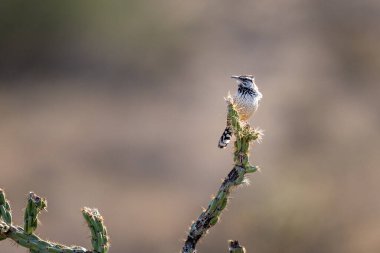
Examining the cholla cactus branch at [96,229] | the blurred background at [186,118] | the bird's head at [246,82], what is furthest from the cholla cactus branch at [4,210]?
the blurred background at [186,118]

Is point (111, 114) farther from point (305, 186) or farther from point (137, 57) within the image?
point (305, 186)

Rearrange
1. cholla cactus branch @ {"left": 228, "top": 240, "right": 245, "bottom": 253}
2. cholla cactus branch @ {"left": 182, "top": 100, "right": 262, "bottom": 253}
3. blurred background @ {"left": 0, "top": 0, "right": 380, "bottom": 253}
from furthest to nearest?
blurred background @ {"left": 0, "top": 0, "right": 380, "bottom": 253} → cholla cactus branch @ {"left": 182, "top": 100, "right": 262, "bottom": 253} → cholla cactus branch @ {"left": 228, "top": 240, "right": 245, "bottom": 253}

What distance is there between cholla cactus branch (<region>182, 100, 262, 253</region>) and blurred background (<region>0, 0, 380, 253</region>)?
7370 mm

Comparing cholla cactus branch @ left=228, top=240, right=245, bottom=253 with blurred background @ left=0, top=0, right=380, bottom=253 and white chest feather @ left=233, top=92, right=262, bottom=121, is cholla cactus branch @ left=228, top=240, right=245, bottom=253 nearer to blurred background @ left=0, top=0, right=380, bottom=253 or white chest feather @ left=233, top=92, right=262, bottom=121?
white chest feather @ left=233, top=92, right=262, bottom=121

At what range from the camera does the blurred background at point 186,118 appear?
13.1 metres

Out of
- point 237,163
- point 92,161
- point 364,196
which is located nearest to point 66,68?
point 92,161

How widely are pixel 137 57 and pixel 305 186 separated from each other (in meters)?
6.83

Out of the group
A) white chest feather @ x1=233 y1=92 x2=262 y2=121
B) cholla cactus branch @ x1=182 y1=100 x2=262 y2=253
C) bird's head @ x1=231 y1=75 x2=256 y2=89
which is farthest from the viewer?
bird's head @ x1=231 y1=75 x2=256 y2=89

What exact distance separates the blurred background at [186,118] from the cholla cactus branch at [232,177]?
737cm

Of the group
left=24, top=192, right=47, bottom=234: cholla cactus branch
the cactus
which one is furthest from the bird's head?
left=24, top=192, right=47, bottom=234: cholla cactus branch

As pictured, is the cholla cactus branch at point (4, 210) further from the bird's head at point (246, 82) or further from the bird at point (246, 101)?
the bird's head at point (246, 82)

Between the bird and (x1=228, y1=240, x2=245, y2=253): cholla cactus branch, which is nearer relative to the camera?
(x1=228, y1=240, x2=245, y2=253): cholla cactus branch

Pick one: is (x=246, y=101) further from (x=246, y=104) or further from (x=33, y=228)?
(x=33, y=228)

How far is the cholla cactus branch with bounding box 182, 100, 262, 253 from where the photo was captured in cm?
445
